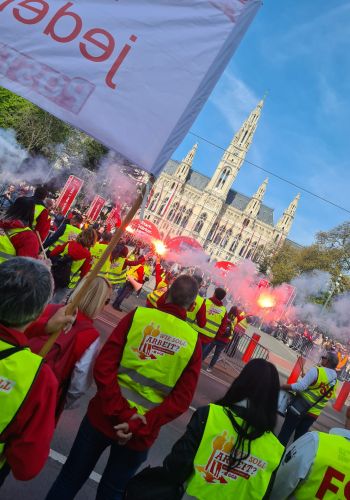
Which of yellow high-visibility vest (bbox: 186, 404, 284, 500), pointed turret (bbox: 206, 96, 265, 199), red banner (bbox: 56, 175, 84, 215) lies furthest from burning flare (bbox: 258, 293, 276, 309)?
pointed turret (bbox: 206, 96, 265, 199)

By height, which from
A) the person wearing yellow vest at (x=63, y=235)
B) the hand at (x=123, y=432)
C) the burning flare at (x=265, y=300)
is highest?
the burning flare at (x=265, y=300)

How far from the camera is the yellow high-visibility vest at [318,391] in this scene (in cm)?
550

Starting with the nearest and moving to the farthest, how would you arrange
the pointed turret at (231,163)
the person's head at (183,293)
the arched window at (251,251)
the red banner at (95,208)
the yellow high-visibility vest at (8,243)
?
the person's head at (183,293)
the yellow high-visibility vest at (8,243)
the red banner at (95,208)
the arched window at (251,251)
the pointed turret at (231,163)

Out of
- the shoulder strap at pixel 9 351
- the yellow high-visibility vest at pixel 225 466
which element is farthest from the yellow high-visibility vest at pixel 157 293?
the shoulder strap at pixel 9 351

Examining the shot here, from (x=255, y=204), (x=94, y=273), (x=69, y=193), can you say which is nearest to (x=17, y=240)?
(x=94, y=273)

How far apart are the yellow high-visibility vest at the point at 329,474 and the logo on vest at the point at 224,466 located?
29 centimetres

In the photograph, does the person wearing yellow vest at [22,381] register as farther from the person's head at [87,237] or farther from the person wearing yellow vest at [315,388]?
the person's head at [87,237]

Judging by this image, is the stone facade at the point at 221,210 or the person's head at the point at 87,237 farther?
the stone facade at the point at 221,210

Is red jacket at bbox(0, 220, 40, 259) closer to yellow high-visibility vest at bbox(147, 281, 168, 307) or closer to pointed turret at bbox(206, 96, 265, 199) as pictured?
yellow high-visibility vest at bbox(147, 281, 168, 307)

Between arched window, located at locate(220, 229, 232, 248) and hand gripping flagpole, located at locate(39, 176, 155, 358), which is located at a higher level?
arched window, located at locate(220, 229, 232, 248)

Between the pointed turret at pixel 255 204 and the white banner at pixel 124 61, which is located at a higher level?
the pointed turret at pixel 255 204

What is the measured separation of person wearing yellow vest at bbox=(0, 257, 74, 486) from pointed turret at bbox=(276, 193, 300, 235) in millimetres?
108591

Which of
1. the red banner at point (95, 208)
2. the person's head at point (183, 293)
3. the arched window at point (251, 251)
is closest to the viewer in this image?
the person's head at point (183, 293)

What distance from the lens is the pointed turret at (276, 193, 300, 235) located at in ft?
351
